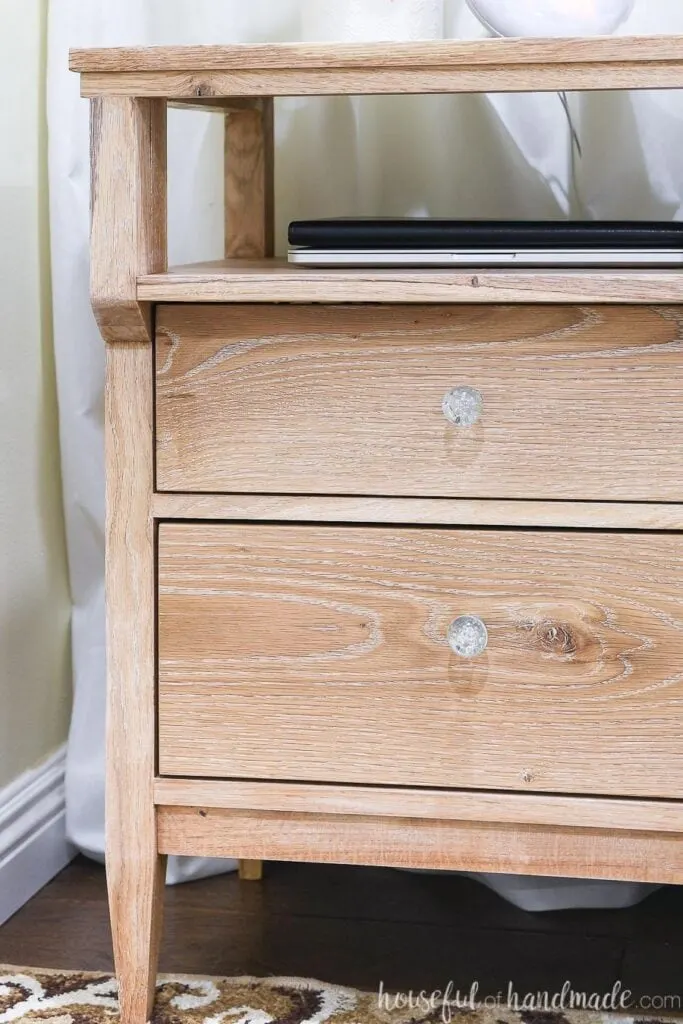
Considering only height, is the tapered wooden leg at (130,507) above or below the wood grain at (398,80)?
below

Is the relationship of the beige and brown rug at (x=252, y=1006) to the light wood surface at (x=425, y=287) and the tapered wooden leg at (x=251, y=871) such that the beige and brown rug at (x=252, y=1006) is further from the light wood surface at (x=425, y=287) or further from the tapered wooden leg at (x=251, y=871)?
the light wood surface at (x=425, y=287)

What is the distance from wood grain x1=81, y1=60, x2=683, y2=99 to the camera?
81 cm

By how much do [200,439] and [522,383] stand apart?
236 mm

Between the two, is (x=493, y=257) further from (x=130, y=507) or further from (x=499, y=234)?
(x=130, y=507)

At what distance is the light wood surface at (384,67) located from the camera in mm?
804

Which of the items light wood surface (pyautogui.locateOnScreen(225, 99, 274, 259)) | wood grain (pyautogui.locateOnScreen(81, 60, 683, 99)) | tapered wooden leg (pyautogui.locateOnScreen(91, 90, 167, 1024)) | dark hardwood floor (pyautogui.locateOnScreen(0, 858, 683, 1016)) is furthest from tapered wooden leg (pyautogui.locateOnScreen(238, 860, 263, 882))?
wood grain (pyautogui.locateOnScreen(81, 60, 683, 99))

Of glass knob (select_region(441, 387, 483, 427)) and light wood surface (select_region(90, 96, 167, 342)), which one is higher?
light wood surface (select_region(90, 96, 167, 342))

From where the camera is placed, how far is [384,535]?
0.88 meters

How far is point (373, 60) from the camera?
820 millimetres

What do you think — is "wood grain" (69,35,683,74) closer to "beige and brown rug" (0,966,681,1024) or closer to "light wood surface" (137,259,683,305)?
"light wood surface" (137,259,683,305)

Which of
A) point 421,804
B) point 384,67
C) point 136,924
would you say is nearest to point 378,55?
point 384,67

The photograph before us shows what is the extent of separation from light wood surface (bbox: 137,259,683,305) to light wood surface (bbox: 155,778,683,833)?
→ 36 cm

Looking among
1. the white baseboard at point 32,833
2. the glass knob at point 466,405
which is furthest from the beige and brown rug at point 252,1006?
the glass knob at point 466,405

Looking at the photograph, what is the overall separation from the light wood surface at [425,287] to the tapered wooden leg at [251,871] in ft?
2.19
